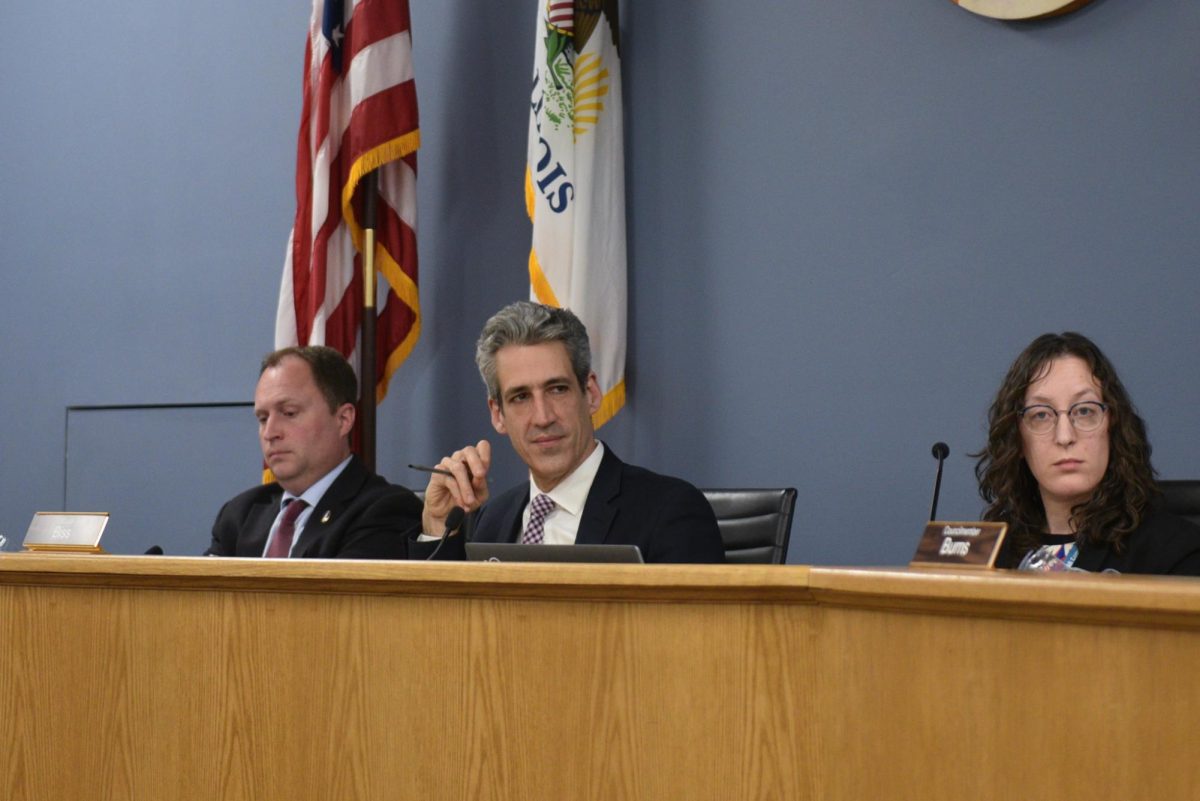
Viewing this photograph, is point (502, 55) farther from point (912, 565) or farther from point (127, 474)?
point (912, 565)

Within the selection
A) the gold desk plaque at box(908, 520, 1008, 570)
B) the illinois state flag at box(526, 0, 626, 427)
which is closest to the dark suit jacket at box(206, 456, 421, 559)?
the illinois state flag at box(526, 0, 626, 427)

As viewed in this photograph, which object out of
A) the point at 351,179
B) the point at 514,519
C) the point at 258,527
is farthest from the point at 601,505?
the point at 351,179

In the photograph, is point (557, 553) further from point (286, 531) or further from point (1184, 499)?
point (286, 531)

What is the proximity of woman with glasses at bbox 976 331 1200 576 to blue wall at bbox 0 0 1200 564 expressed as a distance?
739 mm

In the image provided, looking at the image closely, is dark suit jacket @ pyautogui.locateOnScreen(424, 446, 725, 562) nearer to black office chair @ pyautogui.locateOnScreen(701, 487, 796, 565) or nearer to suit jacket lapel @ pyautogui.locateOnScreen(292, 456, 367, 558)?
black office chair @ pyautogui.locateOnScreen(701, 487, 796, 565)

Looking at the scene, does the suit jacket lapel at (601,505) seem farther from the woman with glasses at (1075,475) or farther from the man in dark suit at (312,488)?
the woman with glasses at (1075,475)

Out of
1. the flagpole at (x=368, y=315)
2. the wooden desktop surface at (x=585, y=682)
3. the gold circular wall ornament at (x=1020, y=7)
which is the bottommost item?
the wooden desktop surface at (x=585, y=682)

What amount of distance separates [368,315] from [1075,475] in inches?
86.7

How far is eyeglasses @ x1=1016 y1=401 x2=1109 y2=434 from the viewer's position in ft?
6.90

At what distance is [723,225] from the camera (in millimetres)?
3473

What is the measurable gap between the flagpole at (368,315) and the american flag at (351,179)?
0.04m

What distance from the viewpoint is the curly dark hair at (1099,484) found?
2010mm

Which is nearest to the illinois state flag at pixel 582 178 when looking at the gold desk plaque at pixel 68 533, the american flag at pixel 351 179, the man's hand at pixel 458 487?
the american flag at pixel 351 179

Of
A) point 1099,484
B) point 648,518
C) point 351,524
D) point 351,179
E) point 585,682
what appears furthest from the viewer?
point 351,179
